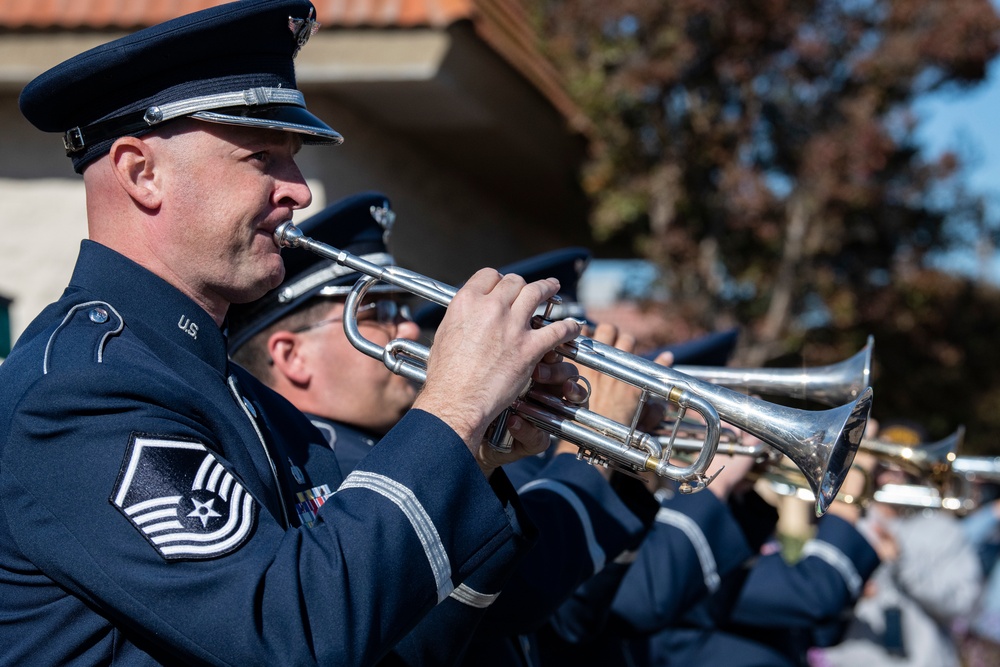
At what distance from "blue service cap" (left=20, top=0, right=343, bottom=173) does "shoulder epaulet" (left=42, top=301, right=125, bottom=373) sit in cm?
28

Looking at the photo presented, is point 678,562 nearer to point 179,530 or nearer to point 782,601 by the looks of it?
point 782,601

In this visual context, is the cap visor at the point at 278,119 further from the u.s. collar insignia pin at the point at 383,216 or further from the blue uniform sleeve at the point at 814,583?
the blue uniform sleeve at the point at 814,583

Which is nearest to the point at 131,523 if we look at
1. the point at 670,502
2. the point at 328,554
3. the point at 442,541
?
the point at 328,554

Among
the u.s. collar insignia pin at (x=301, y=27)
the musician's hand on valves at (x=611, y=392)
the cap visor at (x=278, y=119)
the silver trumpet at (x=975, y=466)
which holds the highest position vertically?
the u.s. collar insignia pin at (x=301, y=27)

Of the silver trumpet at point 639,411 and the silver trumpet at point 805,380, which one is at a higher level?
the silver trumpet at point 639,411

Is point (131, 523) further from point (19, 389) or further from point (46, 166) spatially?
point (46, 166)

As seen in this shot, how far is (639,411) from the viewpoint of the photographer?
2.28 meters

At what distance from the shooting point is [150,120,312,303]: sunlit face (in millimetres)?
1857

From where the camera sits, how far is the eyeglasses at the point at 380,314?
2914mm

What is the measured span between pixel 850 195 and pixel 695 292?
3.91 feet

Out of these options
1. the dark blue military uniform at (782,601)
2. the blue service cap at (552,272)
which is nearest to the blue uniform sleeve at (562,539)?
the blue service cap at (552,272)

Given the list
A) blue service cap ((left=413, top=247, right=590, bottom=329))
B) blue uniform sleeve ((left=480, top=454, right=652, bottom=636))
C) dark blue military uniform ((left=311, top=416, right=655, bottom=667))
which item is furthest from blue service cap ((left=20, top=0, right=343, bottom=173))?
blue service cap ((left=413, top=247, right=590, bottom=329))

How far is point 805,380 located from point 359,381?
1.40 metres

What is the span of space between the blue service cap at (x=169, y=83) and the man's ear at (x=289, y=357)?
3.55 ft
